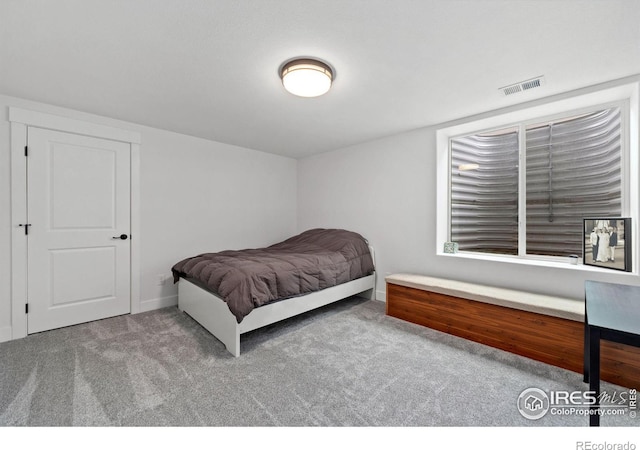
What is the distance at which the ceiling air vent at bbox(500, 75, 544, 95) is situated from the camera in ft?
6.82

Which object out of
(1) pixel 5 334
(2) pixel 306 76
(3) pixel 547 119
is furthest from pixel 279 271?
(3) pixel 547 119

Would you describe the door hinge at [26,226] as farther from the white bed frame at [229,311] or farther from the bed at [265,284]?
the white bed frame at [229,311]

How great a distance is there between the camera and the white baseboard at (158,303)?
3152 mm

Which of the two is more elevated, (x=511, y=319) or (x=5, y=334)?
(x=511, y=319)

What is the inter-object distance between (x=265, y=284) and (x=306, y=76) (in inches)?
65.6

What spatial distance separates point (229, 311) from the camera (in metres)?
2.21

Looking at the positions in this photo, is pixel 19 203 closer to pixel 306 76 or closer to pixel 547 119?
pixel 306 76

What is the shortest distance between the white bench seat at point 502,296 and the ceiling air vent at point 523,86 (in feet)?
5.68

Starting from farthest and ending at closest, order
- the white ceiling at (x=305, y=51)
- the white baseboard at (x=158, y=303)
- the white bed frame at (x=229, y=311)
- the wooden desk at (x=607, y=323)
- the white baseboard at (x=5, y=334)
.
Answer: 1. the white baseboard at (x=158, y=303)
2. the white baseboard at (x=5, y=334)
3. the white bed frame at (x=229, y=311)
4. the white ceiling at (x=305, y=51)
5. the wooden desk at (x=607, y=323)

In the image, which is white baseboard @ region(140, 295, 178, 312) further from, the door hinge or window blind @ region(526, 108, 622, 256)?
window blind @ region(526, 108, 622, 256)

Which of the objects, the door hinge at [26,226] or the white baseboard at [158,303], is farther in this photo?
the white baseboard at [158,303]

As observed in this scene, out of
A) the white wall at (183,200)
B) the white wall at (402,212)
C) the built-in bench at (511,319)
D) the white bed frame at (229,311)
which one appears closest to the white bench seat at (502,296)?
the built-in bench at (511,319)
